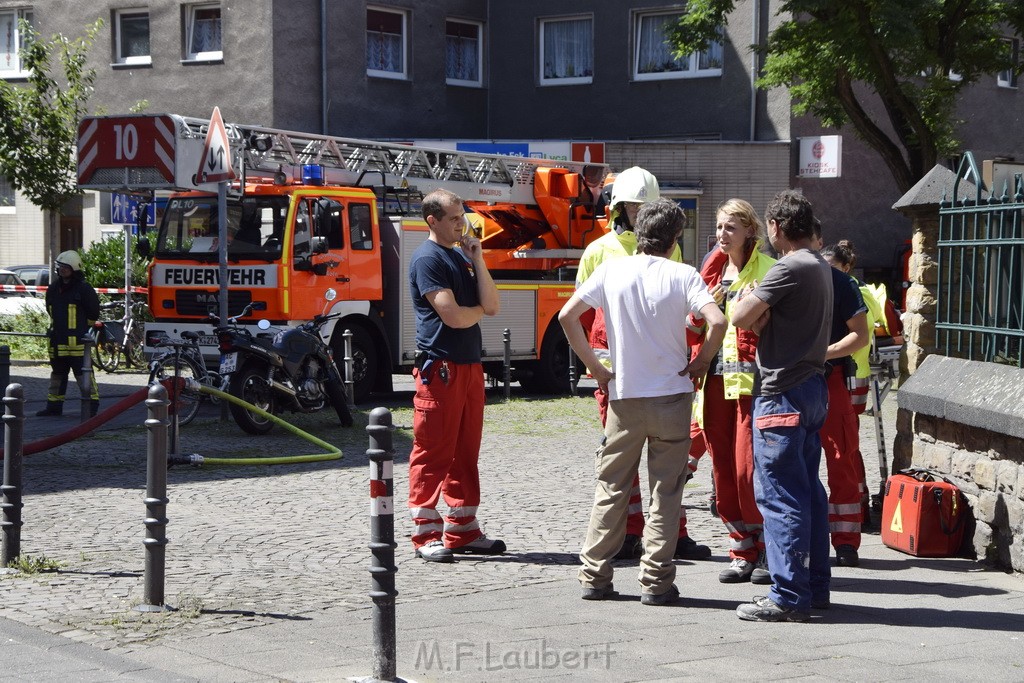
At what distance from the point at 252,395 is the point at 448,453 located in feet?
21.6

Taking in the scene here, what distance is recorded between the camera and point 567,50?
31.3 metres

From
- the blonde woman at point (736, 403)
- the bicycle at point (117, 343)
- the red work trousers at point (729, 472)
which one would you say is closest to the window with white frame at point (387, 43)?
the bicycle at point (117, 343)

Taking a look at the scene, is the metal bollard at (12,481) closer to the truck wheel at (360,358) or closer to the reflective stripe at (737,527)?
the reflective stripe at (737,527)

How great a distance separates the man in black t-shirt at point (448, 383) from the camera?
24.5ft

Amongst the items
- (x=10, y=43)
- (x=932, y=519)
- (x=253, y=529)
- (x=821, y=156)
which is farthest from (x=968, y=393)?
(x=10, y=43)

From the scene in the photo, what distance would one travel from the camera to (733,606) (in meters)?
6.43

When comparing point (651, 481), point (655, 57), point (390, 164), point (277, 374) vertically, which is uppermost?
point (655, 57)

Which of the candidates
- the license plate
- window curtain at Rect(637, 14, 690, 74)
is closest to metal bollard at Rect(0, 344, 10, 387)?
the license plate

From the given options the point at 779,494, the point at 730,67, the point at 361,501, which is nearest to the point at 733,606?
the point at 779,494

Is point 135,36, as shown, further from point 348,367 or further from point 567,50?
point 348,367

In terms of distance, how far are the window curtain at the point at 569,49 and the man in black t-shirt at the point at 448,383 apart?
2413cm

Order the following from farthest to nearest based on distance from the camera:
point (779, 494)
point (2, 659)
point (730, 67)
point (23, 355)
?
point (730, 67) → point (23, 355) → point (779, 494) → point (2, 659)

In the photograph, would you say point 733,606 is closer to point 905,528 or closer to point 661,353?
point 661,353

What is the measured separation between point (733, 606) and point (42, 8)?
28094mm
